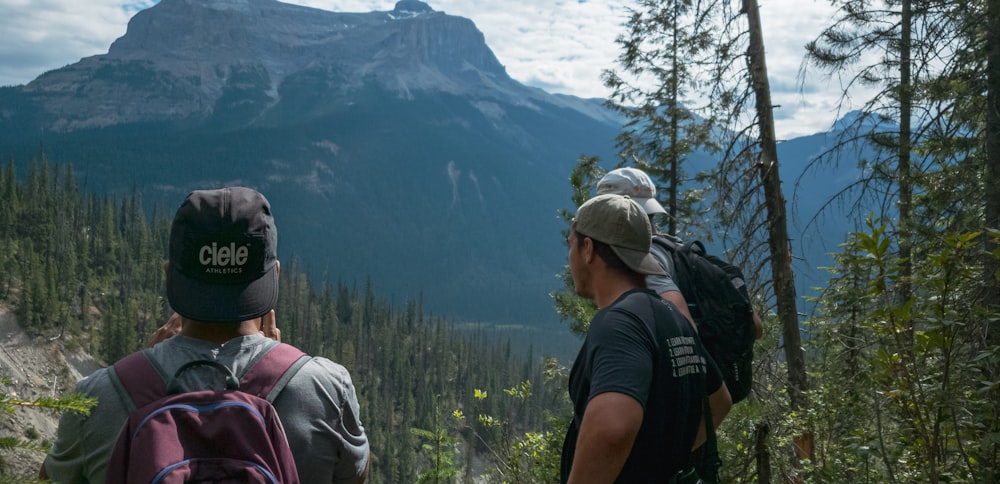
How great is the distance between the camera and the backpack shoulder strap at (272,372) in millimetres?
1894

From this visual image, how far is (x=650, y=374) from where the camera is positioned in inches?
86.1

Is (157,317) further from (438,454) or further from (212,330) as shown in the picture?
(212,330)

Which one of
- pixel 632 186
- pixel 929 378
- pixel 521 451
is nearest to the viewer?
pixel 929 378

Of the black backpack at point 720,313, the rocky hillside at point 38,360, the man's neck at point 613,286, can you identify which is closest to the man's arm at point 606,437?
the man's neck at point 613,286

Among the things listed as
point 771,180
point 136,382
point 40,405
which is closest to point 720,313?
point 136,382

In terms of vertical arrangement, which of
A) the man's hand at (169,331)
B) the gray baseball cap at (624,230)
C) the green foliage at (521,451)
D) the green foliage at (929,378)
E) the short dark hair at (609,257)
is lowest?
the green foliage at (521,451)

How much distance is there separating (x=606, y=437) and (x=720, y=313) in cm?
130

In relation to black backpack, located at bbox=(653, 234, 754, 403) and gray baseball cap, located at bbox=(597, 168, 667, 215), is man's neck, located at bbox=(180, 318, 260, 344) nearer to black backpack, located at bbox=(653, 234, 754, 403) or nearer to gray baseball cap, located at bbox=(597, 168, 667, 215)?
black backpack, located at bbox=(653, 234, 754, 403)

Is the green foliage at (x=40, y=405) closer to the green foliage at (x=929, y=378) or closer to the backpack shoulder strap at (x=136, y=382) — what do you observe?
the backpack shoulder strap at (x=136, y=382)

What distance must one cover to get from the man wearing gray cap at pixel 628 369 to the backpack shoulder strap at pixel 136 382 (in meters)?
1.20

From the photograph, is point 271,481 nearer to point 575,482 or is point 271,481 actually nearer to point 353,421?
point 353,421

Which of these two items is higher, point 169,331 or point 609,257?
point 609,257

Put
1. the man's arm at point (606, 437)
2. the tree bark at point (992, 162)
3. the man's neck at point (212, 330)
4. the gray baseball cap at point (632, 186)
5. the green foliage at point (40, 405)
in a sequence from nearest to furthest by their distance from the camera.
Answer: the green foliage at point (40, 405) < the man's neck at point (212, 330) < the man's arm at point (606, 437) < the gray baseball cap at point (632, 186) < the tree bark at point (992, 162)

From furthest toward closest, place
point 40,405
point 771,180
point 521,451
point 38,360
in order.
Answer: point 38,360, point 771,180, point 521,451, point 40,405
